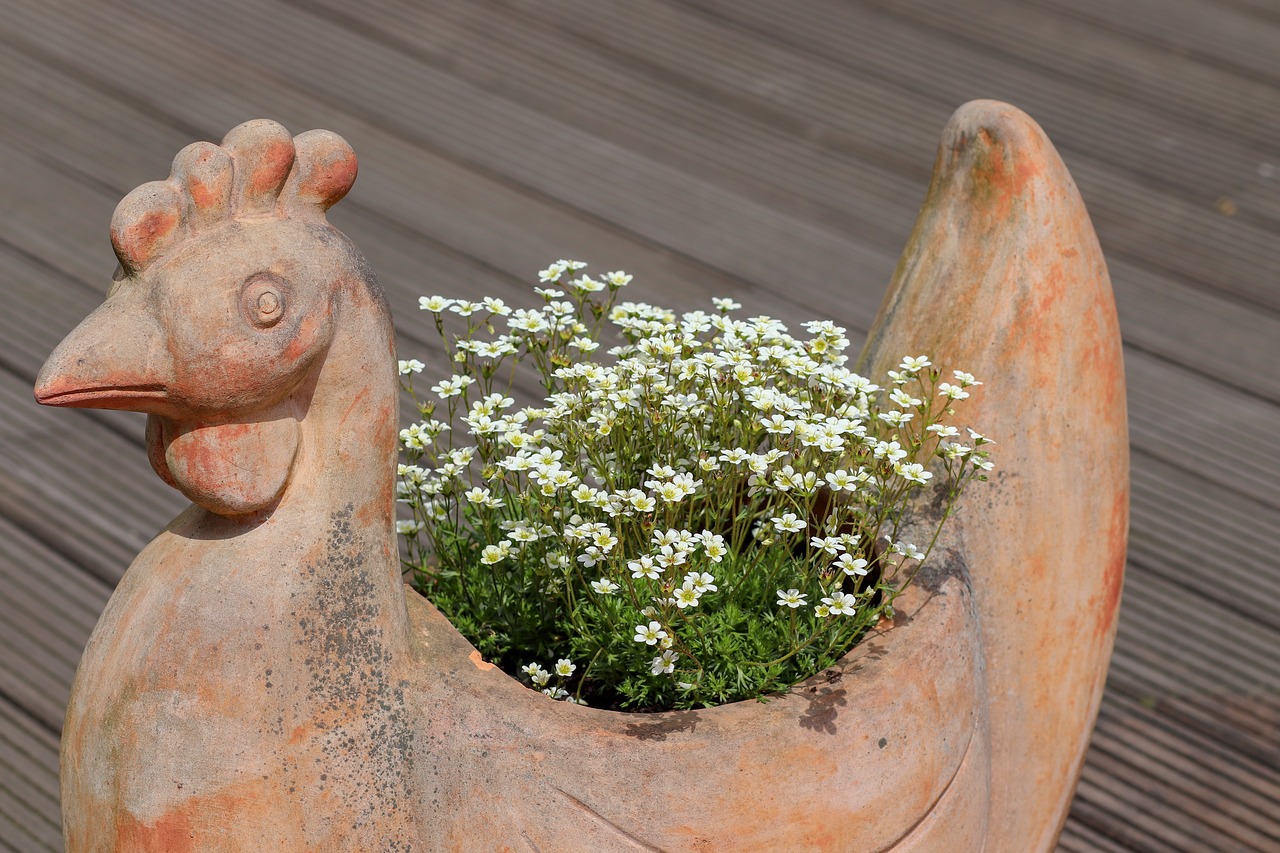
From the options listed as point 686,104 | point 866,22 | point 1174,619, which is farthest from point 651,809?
point 866,22

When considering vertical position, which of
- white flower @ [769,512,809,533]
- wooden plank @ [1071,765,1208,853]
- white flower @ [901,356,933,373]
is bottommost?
wooden plank @ [1071,765,1208,853]

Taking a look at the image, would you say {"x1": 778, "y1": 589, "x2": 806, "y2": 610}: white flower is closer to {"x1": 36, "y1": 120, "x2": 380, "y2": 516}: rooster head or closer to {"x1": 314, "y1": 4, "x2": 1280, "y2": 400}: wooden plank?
{"x1": 36, "y1": 120, "x2": 380, "y2": 516}: rooster head

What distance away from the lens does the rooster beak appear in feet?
3.47

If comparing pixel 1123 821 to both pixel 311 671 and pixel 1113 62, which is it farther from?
pixel 1113 62

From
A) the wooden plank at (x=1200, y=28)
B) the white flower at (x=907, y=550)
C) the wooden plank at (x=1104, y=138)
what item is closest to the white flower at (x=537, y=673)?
the white flower at (x=907, y=550)

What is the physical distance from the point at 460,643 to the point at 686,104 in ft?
9.52

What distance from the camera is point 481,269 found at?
3303 mm

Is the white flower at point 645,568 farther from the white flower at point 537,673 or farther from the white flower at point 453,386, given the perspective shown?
the white flower at point 453,386

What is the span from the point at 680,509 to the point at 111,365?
568 mm

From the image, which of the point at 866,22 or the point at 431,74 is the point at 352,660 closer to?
the point at 431,74

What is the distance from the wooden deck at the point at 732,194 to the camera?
2.43m

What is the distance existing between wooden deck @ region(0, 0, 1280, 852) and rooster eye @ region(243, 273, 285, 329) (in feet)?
4.35

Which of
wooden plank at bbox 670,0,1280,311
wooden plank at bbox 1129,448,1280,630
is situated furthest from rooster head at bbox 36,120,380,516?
wooden plank at bbox 670,0,1280,311

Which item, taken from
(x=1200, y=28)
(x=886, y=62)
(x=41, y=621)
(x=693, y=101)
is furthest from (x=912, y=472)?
(x=1200, y=28)
